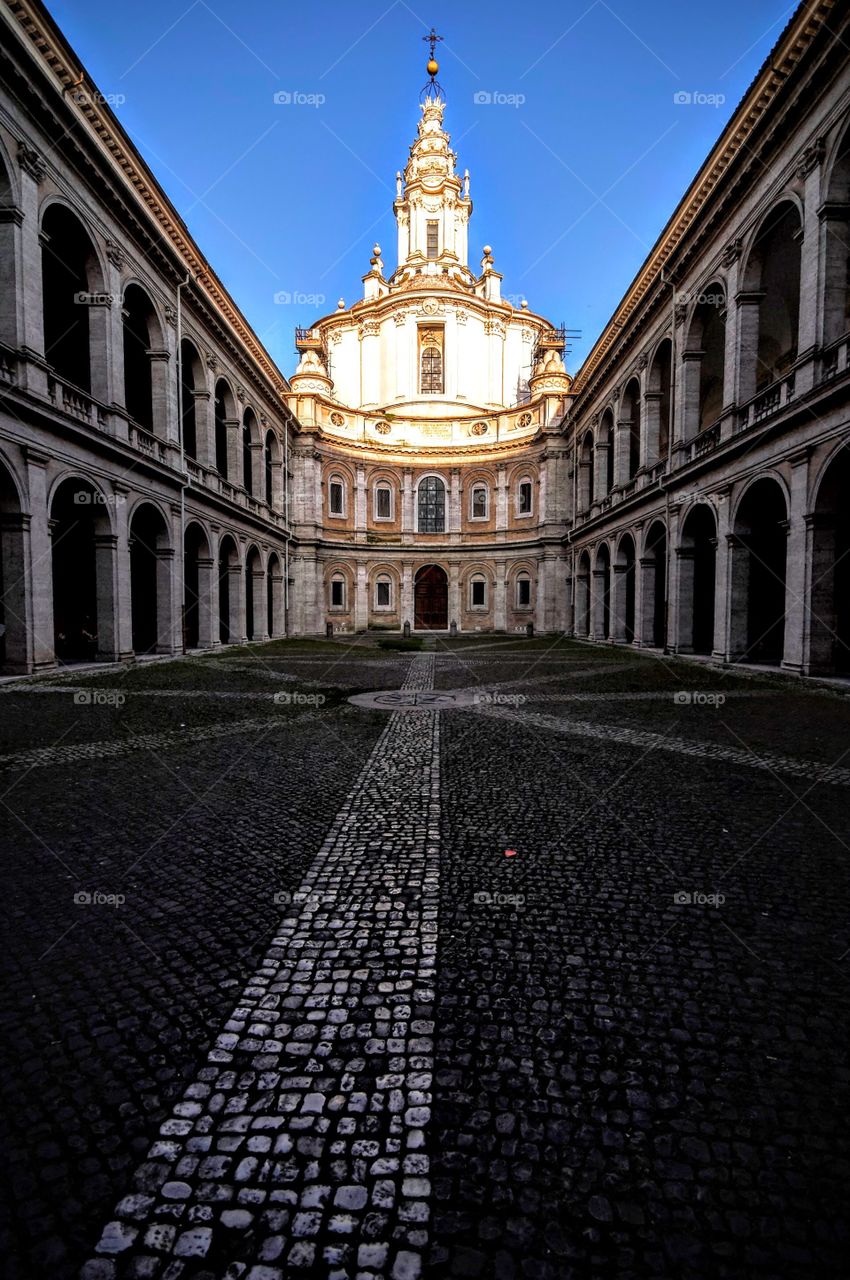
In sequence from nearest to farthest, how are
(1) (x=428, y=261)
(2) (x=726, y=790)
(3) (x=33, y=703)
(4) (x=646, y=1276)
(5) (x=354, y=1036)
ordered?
(4) (x=646, y=1276) < (5) (x=354, y=1036) < (2) (x=726, y=790) < (3) (x=33, y=703) < (1) (x=428, y=261)

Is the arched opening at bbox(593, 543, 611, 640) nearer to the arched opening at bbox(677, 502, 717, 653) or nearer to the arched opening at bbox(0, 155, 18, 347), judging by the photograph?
the arched opening at bbox(677, 502, 717, 653)

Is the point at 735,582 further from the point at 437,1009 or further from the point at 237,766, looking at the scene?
the point at 437,1009

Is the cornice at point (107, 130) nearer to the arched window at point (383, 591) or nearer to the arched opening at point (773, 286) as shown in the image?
the arched opening at point (773, 286)

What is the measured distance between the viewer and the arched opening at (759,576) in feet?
54.5

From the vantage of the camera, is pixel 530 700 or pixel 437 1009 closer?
pixel 437 1009

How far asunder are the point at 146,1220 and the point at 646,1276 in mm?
1414

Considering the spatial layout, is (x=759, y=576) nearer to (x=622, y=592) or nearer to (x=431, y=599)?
(x=622, y=592)

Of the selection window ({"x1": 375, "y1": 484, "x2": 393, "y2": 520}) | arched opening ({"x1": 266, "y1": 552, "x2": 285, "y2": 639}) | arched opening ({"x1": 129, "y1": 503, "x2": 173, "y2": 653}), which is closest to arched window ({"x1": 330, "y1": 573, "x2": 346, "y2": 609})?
window ({"x1": 375, "y1": 484, "x2": 393, "y2": 520})

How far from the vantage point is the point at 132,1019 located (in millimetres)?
2529

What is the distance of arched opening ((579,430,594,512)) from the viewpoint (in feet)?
107

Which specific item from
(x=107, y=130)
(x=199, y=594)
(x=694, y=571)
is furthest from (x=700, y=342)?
(x=199, y=594)

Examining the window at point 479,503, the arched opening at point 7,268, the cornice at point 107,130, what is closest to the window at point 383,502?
the window at point 479,503

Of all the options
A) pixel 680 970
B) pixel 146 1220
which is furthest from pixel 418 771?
pixel 146 1220

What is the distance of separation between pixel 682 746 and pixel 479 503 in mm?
36325
